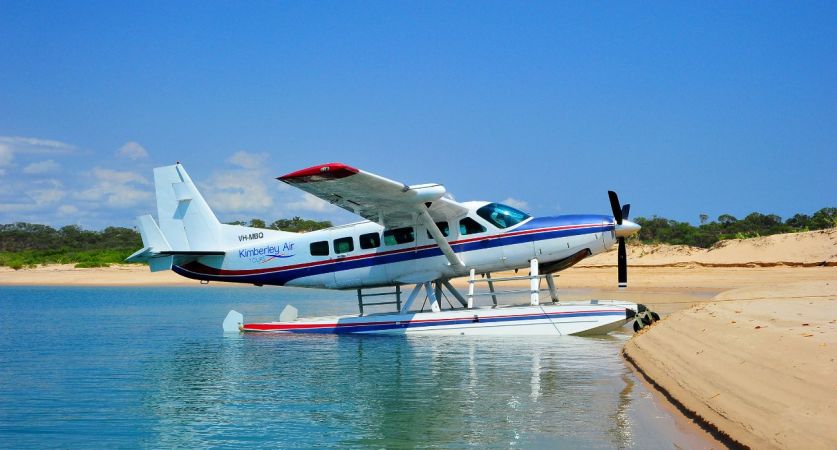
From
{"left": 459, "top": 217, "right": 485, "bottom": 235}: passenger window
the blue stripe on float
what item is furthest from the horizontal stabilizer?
{"left": 459, "top": 217, "right": 485, "bottom": 235}: passenger window

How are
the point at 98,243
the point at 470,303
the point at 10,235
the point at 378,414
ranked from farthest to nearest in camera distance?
the point at 10,235 < the point at 98,243 < the point at 470,303 < the point at 378,414

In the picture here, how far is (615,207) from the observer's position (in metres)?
17.8

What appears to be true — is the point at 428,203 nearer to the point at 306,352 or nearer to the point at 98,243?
Answer: the point at 306,352

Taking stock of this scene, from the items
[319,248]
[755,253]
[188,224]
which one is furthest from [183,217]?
[755,253]

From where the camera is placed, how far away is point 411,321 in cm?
1898

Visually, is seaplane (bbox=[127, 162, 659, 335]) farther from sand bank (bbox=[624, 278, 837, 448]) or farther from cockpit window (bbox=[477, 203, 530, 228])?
sand bank (bbox=[624, 278, 837, 448])

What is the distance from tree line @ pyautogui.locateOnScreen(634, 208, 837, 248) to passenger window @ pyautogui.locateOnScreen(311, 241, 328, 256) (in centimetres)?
4227

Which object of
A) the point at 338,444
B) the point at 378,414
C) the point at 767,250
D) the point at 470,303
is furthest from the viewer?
the point at 767,250

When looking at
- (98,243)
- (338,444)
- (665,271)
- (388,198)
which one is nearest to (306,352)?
(388,198)

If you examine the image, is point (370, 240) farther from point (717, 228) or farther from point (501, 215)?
point (717, 228)

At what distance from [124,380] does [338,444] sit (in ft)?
20.1

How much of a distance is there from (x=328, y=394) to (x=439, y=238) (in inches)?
296

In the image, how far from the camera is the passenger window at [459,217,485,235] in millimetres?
18734

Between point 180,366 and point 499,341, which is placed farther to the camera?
point 499,341
